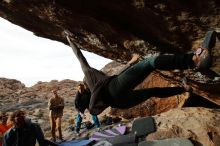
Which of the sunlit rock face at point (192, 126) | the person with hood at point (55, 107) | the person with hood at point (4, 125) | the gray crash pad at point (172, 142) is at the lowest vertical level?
the gray crash pad at point (172, 142)

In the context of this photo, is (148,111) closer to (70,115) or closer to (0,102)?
(70,115)

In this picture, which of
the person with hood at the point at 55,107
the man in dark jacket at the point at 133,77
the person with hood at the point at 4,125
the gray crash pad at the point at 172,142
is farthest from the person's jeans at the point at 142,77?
the person with hood at the point at 55,107

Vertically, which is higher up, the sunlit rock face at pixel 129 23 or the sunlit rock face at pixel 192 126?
the sunlit rock face at pixel 129 23

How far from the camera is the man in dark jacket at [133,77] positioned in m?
4.59

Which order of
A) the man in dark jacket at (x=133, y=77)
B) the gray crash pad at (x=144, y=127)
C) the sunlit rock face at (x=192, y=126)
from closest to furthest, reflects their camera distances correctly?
the man in dark jacket at (x=133, y=77), the sunlit rock face at (x=192, y=126), the gray crash pad at (x=144, y=127)

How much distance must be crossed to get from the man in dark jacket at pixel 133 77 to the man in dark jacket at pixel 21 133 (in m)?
2.40

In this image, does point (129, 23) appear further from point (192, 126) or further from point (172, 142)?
point (192, 126)

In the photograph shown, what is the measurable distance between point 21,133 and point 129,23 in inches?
121

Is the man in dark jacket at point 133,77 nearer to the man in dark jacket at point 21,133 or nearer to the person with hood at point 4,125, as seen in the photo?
the man in dark jacket at point 21,133

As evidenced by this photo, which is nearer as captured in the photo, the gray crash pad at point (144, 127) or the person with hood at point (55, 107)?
the gray crash pad at point (144, 127)

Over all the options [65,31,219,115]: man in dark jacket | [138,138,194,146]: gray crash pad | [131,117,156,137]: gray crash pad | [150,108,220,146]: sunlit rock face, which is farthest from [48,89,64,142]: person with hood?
[65,31,219,115]: man in dark jacket

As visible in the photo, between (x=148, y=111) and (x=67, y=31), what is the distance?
21.9 feet

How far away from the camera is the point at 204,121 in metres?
11.4

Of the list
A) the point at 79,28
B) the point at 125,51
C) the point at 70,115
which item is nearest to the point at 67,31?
the point at 79,28
